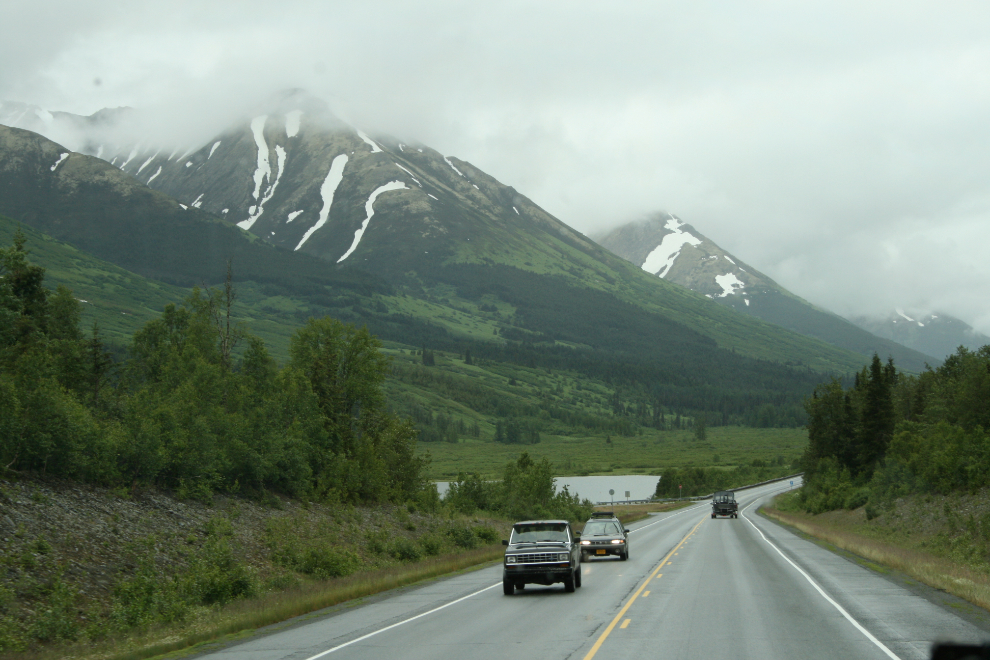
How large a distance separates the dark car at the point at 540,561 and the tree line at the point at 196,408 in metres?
14.6

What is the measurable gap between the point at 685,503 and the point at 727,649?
114 m

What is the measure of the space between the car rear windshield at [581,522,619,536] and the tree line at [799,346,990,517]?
74.9 feet

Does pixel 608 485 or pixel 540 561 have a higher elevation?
pixel 540 561

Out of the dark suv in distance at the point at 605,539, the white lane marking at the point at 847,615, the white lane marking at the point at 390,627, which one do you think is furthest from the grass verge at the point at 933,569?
the white lane marking at the point at 390,627

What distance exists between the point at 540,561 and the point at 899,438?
171ft

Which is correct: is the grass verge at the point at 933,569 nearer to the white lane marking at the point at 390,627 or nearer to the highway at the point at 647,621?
the highway at the point at 647,621

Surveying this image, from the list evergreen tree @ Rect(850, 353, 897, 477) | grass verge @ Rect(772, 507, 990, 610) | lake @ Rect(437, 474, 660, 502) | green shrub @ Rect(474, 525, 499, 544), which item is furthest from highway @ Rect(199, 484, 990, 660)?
lake @ Rect(437, 474, 660, 502)

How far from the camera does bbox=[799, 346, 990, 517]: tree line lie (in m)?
49.8

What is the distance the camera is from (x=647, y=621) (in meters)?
17.3

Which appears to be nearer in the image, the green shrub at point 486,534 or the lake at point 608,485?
the green shrub at point 486,534

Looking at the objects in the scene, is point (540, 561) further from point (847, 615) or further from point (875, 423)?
point (875, 423)

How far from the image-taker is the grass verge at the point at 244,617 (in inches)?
630

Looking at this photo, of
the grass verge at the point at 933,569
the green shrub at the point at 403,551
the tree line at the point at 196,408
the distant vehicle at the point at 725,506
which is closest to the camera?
the grass verge at the point at 933,569

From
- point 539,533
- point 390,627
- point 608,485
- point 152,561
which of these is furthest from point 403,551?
point 608,485
